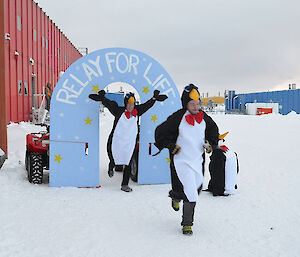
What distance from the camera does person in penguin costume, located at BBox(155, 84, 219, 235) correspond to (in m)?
3.68

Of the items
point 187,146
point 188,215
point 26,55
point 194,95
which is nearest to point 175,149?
point 187,146

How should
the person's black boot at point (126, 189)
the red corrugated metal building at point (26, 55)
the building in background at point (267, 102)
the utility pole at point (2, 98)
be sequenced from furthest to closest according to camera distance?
the building in background at point (267, 102), the red corrugated metal building at point (26, 55), the utility pole at point (2, 98), the person's black boot at point (126, 189)

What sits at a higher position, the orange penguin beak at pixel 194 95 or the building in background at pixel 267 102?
the building in background at pixel 267 102

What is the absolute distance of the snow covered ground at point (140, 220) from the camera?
326cm

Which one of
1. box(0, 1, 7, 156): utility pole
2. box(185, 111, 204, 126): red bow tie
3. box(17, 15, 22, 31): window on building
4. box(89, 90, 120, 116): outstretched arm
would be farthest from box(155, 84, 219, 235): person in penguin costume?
box(17, 15, 22, 31): window on building

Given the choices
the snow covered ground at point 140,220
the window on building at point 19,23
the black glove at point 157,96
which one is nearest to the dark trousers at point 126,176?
the snow covered ground at point 140,220

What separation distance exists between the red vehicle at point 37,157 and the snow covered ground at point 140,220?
18 cm

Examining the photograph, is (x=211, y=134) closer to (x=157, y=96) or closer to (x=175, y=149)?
(x=175, y=149)

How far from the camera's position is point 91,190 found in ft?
17.8

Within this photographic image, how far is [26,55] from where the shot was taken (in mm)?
15273

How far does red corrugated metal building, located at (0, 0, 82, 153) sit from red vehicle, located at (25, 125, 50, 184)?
5.91 meters

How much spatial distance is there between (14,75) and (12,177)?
30.3ft

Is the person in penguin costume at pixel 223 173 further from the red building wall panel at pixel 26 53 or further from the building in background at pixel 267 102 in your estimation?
the building in background at pixel 267 102

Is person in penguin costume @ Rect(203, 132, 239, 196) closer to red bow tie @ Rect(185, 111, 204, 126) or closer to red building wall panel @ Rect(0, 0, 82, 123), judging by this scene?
red bow tie @ Rect(185, 111, 204, 126)
